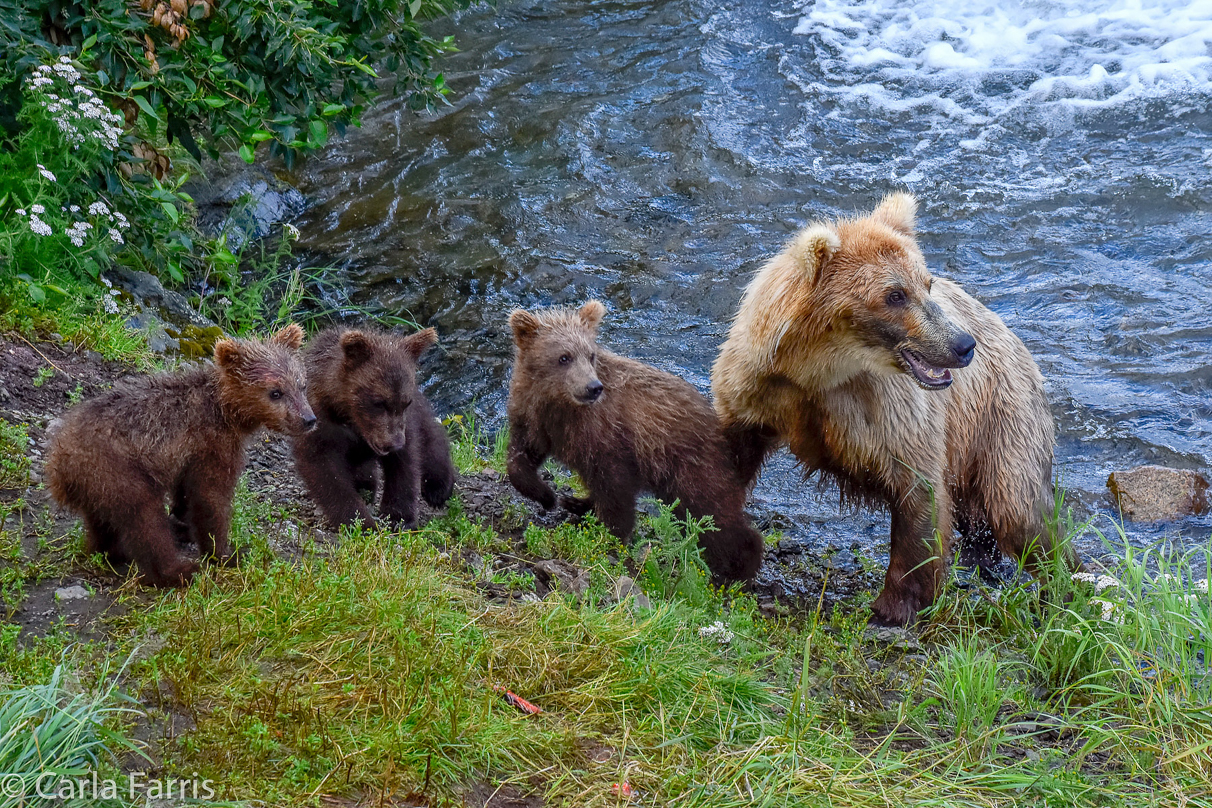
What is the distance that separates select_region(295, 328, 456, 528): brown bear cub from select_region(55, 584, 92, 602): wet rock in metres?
1.14

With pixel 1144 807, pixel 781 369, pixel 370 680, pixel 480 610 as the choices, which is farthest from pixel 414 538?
pixel 1144 807

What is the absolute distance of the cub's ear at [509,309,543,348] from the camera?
557 centimetres

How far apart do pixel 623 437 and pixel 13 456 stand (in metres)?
2.78

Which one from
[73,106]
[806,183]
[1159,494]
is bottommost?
[1159,494]

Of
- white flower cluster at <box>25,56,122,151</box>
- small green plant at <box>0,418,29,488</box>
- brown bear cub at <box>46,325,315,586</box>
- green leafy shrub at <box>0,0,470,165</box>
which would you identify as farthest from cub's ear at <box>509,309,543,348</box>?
white flower cluster at <box>25,56,122,151</box>

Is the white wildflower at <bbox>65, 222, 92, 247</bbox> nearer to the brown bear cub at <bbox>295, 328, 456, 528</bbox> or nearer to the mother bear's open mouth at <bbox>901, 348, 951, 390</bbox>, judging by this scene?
the brown bear cub at <bbox>295, 328, 456, 528</bbox>

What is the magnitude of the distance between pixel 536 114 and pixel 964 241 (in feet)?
15.0

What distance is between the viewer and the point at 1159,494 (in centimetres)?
625

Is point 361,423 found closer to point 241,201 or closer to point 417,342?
point 417,342

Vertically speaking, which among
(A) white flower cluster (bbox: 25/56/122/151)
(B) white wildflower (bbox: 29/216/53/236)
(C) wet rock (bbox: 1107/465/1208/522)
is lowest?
(C) wet rock (bbox: 1107/465/1208/522)

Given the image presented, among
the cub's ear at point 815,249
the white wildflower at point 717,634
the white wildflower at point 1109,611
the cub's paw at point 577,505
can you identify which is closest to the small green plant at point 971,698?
the white wildflower at point 1109,611

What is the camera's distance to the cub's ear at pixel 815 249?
4652 millimetres

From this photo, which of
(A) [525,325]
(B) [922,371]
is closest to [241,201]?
(A) [525,325]

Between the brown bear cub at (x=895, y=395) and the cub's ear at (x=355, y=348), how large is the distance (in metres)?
1.79
